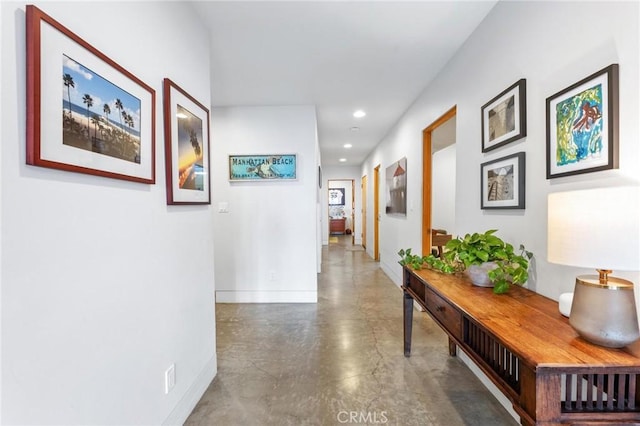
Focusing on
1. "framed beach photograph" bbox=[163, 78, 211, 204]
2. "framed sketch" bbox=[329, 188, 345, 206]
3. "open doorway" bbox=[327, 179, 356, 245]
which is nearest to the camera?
"framed beach photograph" bbox=[163, 78, 211, 204]

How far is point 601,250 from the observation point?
2.68ft

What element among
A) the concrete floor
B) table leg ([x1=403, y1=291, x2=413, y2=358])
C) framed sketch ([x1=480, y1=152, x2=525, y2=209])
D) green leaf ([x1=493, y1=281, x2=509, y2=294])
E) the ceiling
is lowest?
the concrete floor

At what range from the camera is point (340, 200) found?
11.6 meters

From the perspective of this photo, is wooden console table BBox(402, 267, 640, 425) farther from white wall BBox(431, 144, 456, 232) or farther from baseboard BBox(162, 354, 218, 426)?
white wall BBox(431, 144, 456, 232)

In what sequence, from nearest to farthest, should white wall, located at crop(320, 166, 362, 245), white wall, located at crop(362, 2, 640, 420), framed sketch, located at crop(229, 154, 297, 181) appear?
white wall, located at crop(362, 2, 640, 420) → framed sketch, located at crop(229, 154, 297, 181) → white wall, located at crop(320, 166, 362, 245)

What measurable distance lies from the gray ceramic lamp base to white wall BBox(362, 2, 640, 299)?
28 centimetres

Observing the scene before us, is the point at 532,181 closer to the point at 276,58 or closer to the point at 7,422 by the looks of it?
the point at 276,58

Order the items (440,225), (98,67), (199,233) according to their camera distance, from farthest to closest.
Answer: (440,225) → (199,233) → (98,67)

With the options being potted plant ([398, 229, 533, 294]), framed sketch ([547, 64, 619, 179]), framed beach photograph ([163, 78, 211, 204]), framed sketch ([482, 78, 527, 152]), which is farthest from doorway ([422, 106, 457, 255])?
framed beach photograph ([163, 78, 211, 204])

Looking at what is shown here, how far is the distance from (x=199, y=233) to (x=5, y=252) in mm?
1087

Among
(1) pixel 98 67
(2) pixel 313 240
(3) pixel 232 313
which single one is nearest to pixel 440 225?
(2) pixel 313 240

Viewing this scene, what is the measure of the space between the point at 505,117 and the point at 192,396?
2.49 metres

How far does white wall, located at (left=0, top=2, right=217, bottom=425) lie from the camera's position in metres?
0.77

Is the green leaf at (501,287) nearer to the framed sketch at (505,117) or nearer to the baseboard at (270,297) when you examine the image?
the framed sketch at (505,117)
